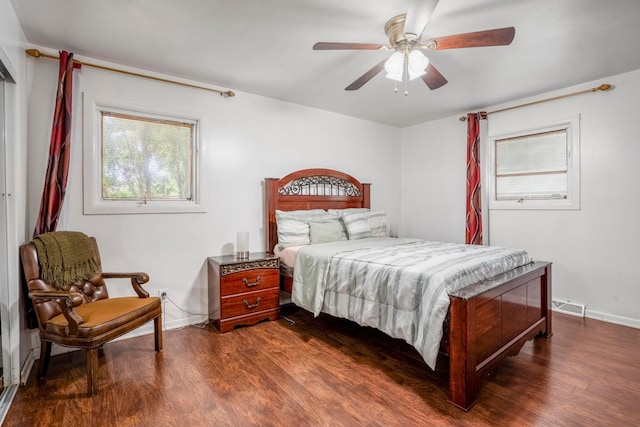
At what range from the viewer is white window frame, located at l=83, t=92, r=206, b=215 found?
2.73 m

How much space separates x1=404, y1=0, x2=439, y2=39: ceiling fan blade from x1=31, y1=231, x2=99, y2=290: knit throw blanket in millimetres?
2802

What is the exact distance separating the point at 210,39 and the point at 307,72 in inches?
37.6

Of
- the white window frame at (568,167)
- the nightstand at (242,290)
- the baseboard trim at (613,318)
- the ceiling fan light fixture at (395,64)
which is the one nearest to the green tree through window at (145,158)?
the nightstand at (242,290)

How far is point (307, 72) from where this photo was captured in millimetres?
3076

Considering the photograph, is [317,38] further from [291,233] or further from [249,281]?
[249,281]

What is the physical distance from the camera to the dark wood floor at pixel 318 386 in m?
1.79

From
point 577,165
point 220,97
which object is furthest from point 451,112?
point 220,97

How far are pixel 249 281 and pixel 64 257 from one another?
1.49m

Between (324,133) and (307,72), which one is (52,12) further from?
(324,133)

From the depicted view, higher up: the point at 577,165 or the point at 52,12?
the point at 52,12

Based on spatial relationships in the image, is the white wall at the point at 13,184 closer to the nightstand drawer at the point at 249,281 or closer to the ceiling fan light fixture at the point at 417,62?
the nightstand drawer at the point at 249,281

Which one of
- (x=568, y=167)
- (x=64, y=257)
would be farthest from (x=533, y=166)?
(x=64, y=257)

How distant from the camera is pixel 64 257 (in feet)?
Result: 7.50

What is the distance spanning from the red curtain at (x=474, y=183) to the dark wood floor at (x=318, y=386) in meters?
1.52
